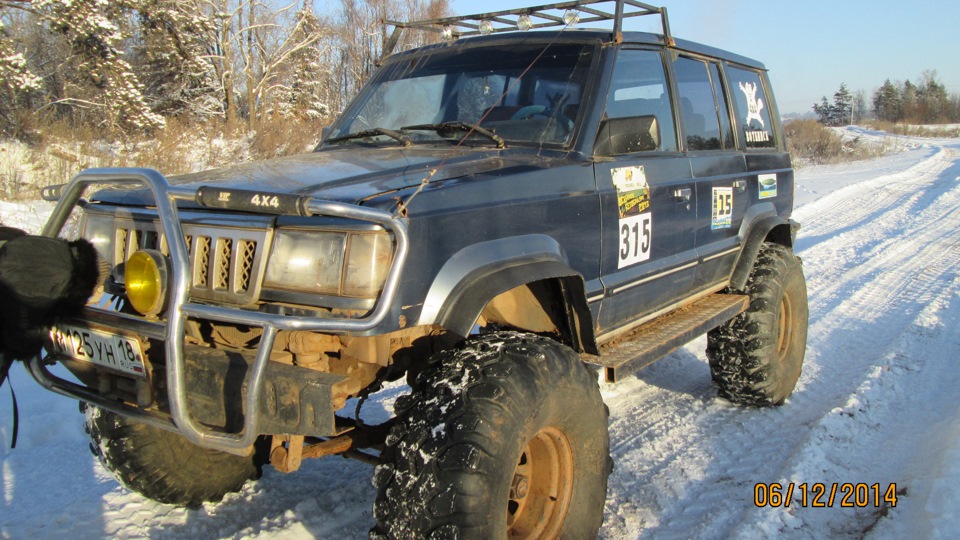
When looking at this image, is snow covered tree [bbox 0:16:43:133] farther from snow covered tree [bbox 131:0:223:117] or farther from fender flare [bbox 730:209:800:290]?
fender flare [bbox 730:209:800:290]

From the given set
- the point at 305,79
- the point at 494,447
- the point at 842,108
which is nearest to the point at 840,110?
the point at 842,108

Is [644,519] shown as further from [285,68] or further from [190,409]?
[285,68]

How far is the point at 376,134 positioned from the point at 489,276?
1409 millimetres

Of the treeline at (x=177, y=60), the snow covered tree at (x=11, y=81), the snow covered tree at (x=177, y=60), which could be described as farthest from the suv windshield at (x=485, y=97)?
the snow covered tree at (x=177, y=60)

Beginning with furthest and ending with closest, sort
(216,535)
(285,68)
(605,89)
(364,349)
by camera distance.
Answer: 1. (285,68)
2. (605,89)
3. (216,535)
4. (364,349)

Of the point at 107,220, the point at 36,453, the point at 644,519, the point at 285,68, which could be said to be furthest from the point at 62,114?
the point at 644,519

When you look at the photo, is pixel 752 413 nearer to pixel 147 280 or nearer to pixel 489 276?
pixel 489 276

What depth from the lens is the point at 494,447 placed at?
2.25 metres

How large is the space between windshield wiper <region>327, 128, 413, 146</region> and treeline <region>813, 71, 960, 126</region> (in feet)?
261

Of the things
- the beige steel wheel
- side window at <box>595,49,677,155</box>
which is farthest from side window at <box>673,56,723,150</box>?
the beige steel wheel

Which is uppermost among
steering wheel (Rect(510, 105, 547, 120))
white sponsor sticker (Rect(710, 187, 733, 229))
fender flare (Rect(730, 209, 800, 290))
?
steering wheel (Rect(510, 105, 547, 120))

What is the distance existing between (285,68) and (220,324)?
26431 mm

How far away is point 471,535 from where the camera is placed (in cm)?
218

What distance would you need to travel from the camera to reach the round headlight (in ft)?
7.56
